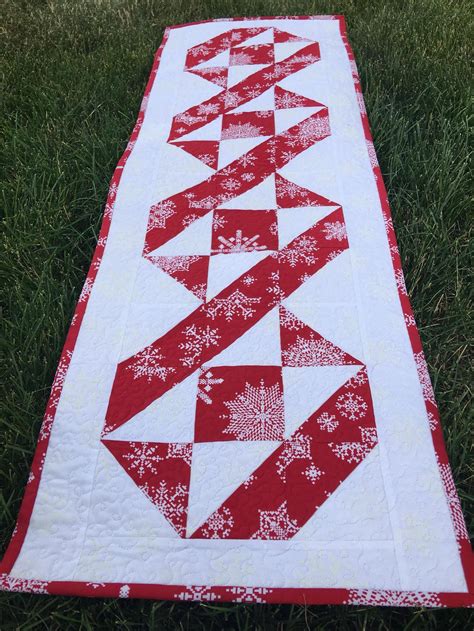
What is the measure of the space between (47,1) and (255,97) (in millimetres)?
1504

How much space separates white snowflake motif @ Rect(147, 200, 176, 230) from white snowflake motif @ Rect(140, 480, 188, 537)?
76 centimetres

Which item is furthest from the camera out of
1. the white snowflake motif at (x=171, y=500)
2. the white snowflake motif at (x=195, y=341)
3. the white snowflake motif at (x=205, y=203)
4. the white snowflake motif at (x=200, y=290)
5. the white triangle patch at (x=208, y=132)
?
the white triangle patch at (x=208, y=132)

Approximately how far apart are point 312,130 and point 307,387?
3.20 feet

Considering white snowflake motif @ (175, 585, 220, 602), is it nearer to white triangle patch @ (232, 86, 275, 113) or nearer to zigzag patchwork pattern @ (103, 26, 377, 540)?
zigzag patchwork pattern @ (103, 26, 377, 540)

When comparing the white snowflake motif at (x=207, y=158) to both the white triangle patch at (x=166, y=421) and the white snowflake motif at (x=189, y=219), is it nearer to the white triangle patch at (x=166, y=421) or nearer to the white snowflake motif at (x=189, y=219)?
the white snowflake motif at (x=189, y=219)

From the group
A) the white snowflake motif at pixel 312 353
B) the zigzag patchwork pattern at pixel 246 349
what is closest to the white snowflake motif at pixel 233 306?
the zigzag patchwork pattern at pixel 246 349

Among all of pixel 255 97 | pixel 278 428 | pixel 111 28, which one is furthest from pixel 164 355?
pixel 111 28

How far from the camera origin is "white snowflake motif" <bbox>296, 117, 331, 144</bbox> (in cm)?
175

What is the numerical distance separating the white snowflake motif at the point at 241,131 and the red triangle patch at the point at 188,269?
22.0 inches

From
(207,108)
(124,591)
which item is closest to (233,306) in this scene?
(124,591)

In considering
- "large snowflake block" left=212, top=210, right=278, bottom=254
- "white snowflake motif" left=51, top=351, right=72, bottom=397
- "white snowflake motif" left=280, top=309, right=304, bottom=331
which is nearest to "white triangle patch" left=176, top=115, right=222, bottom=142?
"large snowflake block" left=212, top=210, right=278, bottom=254

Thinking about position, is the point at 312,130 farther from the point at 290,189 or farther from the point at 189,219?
the point at 189,219

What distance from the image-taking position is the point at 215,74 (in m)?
2.06

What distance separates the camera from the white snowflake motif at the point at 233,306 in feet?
4.34
